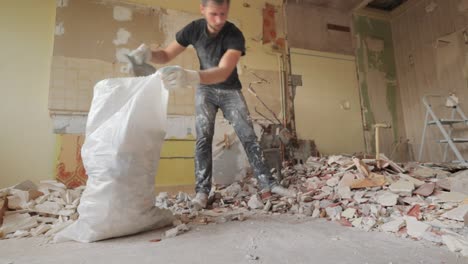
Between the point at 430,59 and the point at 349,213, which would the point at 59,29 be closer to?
the point at 349,213

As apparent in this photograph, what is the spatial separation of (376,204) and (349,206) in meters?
0.14

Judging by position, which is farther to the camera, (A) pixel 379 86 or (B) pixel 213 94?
(A) pixel 379 86

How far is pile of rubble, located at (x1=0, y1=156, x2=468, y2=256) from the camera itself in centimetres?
117

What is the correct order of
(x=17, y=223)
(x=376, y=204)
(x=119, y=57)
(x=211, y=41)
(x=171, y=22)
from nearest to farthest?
(x=17, y=223), (x=376, y=204), (x=211, y=41), (x=119, y=57), (x=171, y=22)

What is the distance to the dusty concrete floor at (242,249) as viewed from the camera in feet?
2.76

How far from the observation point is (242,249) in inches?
36.5

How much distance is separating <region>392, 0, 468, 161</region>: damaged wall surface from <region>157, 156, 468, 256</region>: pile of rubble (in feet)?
7.68

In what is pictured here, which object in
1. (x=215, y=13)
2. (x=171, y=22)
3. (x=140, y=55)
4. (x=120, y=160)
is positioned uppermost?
(x=171, y=22)

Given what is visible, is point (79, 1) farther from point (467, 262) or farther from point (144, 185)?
point (467, 262)

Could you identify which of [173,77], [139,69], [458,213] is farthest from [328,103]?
[173,77]

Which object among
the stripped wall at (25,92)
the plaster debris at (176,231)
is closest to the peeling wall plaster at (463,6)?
the plaster debris at (176,231)

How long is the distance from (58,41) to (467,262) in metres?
3.47

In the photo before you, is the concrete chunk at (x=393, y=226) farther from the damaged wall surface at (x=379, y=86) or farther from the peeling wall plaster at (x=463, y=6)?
the peeling wall plaster at (x=463, y=6)

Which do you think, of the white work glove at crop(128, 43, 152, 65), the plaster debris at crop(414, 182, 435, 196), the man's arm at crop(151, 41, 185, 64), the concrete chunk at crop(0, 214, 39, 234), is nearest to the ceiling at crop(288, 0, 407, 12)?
the man's arm at crop(151, 41, 185, 64)
